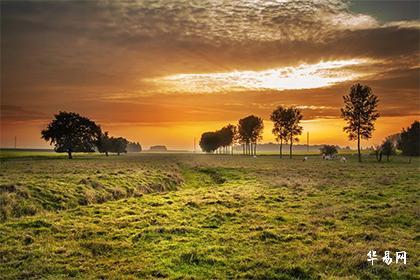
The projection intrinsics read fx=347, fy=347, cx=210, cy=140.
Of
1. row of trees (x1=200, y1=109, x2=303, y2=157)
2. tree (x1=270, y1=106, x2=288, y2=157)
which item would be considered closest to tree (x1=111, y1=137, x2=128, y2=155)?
row of trees (x1=200, y1=109, x2=303, y2=157)

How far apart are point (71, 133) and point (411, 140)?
3923 inches

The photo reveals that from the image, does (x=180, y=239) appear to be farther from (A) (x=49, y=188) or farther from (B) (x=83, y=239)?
(A) (x=49, y=188)

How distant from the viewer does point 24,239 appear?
14.8m

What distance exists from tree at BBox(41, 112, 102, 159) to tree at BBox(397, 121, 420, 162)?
9328 centimetres

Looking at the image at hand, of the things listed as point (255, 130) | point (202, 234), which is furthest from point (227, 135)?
point (202, 234)

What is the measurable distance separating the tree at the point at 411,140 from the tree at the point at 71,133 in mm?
93280

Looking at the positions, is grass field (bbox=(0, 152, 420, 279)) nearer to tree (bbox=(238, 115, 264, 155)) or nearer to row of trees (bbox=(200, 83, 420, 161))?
row of trees (bbox=(200, 83, 420, 161))

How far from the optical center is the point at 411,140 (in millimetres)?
104125

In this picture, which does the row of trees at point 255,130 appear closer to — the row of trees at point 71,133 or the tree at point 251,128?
the tree at point 251,128

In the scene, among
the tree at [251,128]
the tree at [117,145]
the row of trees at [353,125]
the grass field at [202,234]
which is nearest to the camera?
the grass field at [202,234]

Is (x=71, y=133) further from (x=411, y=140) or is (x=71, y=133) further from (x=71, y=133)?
(x=411, y=140)

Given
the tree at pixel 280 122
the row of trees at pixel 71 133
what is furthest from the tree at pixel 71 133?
the tree at pixel 280 122

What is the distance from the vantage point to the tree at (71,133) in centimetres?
9631

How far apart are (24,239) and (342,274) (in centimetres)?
1272
